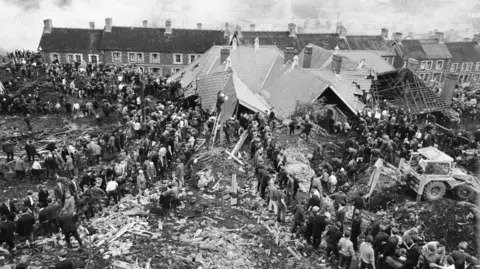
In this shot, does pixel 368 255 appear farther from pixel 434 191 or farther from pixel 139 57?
pixel 139 57

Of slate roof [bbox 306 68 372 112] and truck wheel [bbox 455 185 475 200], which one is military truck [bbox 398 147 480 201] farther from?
slate roof [bbox 306 68 372 112]

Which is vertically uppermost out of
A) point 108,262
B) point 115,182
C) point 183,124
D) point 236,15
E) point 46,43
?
point 236,15

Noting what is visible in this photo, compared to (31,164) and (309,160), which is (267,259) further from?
(31,164)

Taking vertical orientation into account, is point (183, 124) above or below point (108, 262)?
above

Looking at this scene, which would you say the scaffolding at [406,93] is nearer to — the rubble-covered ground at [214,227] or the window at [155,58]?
the rubble-covered ground at [214,227]

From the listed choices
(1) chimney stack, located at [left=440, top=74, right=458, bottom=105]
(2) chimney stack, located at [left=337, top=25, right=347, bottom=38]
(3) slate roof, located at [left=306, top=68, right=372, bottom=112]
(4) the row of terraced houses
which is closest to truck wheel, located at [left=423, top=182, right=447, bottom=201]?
(3) slate roof, located at [left=306, top=68, right=372, bottom=112]

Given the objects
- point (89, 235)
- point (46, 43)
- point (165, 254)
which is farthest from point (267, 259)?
point (46, 43)

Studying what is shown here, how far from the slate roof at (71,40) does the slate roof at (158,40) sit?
1.38 meters

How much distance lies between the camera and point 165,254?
539 inches

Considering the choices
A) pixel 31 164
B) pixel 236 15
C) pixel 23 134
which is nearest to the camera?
pixel 31 164

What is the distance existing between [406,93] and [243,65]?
1353cm

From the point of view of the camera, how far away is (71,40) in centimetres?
5266

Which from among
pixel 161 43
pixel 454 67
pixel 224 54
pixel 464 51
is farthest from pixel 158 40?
pixel 464 51

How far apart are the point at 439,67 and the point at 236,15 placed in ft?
237
